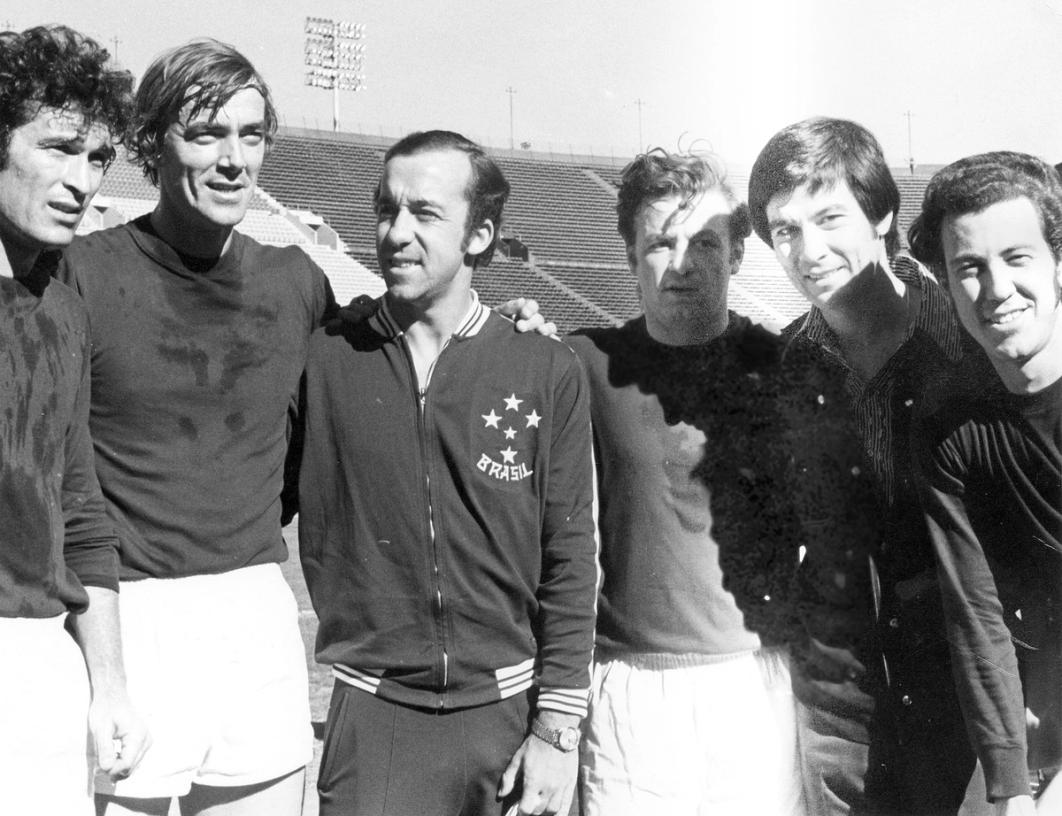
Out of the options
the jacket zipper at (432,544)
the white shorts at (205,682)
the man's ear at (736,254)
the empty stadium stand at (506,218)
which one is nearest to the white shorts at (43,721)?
the white shorts at (205,682)

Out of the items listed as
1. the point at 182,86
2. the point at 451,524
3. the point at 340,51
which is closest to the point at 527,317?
the point at 451,524

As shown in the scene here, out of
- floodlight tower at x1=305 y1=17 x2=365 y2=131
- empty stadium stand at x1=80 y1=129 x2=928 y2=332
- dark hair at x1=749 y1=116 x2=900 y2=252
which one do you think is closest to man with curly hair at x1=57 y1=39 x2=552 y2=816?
floodlight tower at x1=305 y1=17 x2=365 y2=131

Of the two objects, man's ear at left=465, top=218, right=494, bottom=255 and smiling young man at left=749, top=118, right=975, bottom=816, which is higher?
man's ear at left=465, top=218, right=494, bottom=255

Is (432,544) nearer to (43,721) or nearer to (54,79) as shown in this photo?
(43,721)

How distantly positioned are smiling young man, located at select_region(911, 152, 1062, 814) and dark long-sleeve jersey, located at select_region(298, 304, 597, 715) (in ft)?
2.37

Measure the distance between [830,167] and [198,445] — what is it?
137cm

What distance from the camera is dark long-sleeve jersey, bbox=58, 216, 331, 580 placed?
2.17 m

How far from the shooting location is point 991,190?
2156 mm

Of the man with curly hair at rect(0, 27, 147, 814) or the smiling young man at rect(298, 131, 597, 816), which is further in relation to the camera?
the smiling young man at rect(298, 131, 597, 816)

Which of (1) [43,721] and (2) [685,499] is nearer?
(1) [43,721]

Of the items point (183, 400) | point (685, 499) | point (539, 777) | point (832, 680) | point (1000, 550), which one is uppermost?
point (183, 400)

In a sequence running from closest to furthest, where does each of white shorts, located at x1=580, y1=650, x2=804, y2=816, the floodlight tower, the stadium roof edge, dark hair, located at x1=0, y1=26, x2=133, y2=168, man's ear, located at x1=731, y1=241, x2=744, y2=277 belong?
1. dark hair, located at x1=0, y1=26, x2=133, y2=168
2. white shorts, located at x1=580, y1=650, x2=804, y2=816
3. man's ear, located at x1=731, y1=241, x2=744, y2=277
4. the floodlight tower
5. the stadium roof edge

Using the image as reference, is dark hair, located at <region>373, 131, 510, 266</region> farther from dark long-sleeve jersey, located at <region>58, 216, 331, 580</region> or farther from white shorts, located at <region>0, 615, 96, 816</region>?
white shorts, located at <region>0, 615, 96, 816</region>

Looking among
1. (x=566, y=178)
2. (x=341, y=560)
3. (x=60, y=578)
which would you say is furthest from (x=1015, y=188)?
(x=566, y=178)
